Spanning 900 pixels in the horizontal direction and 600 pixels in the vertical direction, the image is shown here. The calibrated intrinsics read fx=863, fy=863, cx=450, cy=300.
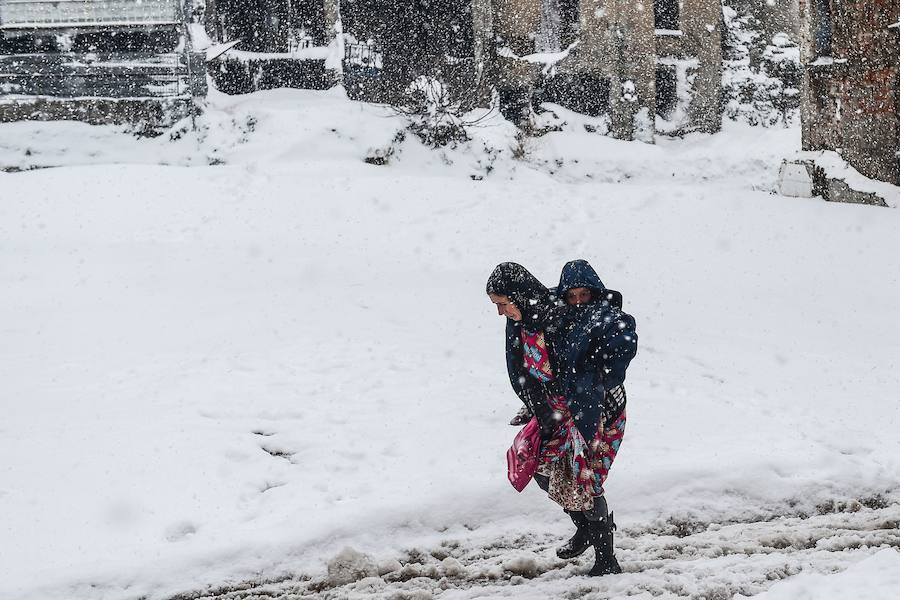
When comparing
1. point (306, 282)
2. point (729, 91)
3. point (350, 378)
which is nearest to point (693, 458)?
point (350, 378)

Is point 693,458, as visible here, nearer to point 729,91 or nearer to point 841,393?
point 841,393

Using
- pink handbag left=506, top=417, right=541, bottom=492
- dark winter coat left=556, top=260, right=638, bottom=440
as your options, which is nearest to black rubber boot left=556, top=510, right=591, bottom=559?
pink handbag left=506, top=417, right=541, bottom=492

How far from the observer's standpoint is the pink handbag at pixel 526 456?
4.11 meters

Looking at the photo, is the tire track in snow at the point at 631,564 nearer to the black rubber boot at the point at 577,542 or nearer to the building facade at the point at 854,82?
the black rubber boot at the point at 577,542

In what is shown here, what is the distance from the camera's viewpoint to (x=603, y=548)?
13.9 feet

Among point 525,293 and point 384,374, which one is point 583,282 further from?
point 384,374

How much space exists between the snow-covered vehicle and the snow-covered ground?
75 centimetres

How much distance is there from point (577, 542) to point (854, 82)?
34.8ft

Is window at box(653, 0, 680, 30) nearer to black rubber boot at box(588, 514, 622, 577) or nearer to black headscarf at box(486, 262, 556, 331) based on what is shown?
black headscarf at box(486, 262, 556, 331)

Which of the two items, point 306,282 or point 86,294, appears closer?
point 86,294

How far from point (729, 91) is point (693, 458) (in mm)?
21063

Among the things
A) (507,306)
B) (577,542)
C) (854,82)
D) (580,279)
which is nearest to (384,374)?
(577,542)

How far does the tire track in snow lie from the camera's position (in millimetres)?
Result: 4191

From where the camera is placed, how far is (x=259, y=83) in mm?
19266
